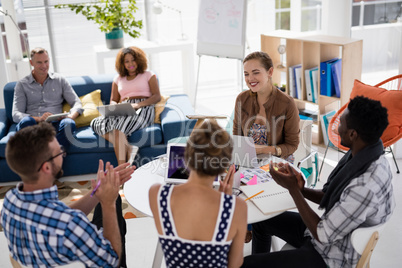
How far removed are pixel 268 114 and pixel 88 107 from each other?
1967 millimetres

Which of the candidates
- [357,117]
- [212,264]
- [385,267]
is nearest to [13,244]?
[212,264]

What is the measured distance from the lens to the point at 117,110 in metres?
4.15

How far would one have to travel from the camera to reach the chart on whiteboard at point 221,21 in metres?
4.84

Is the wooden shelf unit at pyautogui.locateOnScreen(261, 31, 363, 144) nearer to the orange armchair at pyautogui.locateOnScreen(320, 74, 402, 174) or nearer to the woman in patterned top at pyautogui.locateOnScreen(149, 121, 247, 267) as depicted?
the orange armchair at pyautogui.locateOnScreen(320, 74, 402, 174)

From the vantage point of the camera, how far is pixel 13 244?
188 centimetres

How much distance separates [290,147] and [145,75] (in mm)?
1875

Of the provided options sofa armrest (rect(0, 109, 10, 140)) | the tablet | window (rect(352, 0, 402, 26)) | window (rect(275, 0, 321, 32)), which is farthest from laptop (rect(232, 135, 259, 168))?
window (rect(275, 0, 321, 32))

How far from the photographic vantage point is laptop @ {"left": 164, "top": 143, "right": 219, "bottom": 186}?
8.12 ft

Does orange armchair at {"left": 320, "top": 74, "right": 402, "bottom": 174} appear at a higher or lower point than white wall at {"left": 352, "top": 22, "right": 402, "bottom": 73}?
lower

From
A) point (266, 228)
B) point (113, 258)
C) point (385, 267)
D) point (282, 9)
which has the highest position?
point (282, 9)

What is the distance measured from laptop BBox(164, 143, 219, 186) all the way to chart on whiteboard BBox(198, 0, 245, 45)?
8.78 feet

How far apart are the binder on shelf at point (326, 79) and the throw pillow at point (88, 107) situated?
2.16 metres

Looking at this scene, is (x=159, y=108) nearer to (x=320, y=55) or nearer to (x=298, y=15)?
(x=320, y=55)

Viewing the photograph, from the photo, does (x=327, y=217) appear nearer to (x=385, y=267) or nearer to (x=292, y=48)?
(x=385, y=267)
